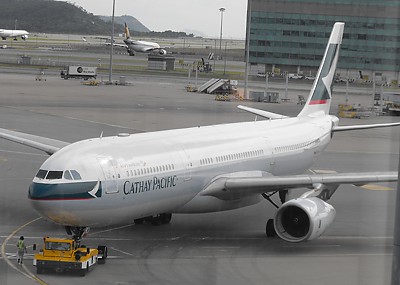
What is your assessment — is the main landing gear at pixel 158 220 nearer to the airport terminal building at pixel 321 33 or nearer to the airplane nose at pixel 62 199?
the airplane nose at pixel 62 199

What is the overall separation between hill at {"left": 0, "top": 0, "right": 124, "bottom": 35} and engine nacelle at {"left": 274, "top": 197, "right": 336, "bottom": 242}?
7263 millimetres

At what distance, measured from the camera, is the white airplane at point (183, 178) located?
43.4 ft

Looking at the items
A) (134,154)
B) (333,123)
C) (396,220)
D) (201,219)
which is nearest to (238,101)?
(333,123)

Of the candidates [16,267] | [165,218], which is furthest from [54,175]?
[165,218]

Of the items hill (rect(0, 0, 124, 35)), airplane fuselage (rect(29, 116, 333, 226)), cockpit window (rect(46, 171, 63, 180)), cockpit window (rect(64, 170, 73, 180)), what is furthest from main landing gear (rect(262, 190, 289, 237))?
hill (rect(0, 0, 124, 35))

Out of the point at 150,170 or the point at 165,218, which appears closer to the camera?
the point at 150,170

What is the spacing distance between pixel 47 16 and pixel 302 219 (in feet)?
33.0

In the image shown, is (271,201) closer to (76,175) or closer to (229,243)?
(229,243)

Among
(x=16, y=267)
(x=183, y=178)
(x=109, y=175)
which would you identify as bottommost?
(x=16, y=267)

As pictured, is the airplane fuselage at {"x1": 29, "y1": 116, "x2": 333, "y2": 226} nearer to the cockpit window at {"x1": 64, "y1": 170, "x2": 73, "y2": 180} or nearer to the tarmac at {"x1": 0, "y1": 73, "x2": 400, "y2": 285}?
the cockpit window at {"x1": 64, "y1": 170, "x2": 73, "y2": 180}

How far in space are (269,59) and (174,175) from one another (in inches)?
116

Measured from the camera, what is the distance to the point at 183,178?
1516 cm

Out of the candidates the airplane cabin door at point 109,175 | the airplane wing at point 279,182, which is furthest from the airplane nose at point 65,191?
the airplane wing at point 279,182

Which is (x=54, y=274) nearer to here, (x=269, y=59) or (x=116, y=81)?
(x=269, y=59)
